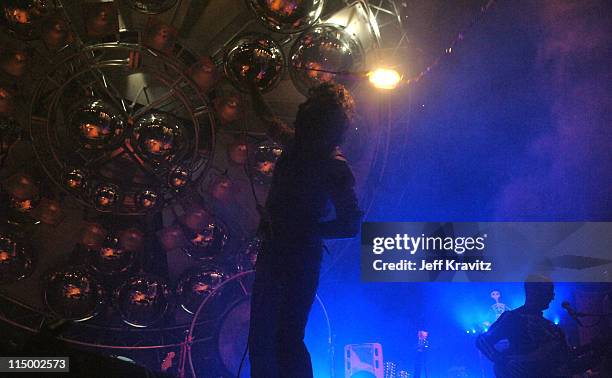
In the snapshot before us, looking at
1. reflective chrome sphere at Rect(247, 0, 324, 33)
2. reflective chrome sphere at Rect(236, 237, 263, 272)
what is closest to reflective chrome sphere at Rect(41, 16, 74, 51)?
reflective chrome sphere at Rect(247, 0, 324, 33)

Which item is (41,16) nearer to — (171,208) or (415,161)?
(171,208)

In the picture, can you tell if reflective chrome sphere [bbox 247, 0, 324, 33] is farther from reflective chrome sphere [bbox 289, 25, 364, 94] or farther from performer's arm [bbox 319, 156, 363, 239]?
performer's arm [bbox 319, 156, 363, 239]

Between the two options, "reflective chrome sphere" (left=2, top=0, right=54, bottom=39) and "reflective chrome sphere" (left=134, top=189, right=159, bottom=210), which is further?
"reflective chrome sphere" (left=134, top=189, right=159, bottom=210)

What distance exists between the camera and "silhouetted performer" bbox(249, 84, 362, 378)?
1.71m

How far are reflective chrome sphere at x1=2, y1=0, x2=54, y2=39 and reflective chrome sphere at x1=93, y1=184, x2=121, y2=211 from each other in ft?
2.76

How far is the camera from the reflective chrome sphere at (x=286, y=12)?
8.56ft

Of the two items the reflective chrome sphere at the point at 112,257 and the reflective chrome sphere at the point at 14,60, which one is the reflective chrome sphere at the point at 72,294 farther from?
the reflective chrome sphere at the point at 14,60

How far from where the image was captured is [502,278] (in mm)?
→ 3410

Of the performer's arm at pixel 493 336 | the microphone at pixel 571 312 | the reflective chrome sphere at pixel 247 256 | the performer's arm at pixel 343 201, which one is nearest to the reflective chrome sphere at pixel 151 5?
the reflective chrome sphere at pixel 247 256

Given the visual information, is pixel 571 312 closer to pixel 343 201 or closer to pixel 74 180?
pixel 343 201

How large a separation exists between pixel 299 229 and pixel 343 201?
18cm

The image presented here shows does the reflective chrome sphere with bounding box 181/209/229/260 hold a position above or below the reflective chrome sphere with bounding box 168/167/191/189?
below

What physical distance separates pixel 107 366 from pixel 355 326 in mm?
1880

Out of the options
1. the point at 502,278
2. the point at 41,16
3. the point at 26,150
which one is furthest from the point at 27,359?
the point at 502,278
